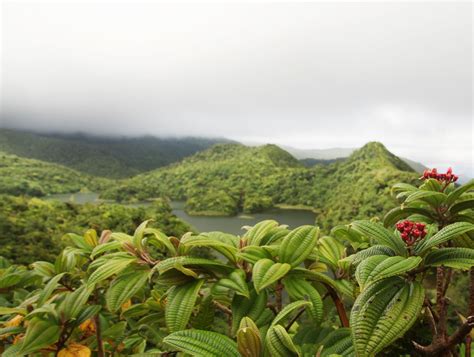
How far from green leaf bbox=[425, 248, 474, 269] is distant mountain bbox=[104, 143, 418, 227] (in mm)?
49747

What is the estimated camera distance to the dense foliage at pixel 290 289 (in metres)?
0.79

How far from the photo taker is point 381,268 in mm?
770

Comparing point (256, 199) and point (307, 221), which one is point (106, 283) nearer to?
point (307, 221)

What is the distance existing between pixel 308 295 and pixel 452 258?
43cm

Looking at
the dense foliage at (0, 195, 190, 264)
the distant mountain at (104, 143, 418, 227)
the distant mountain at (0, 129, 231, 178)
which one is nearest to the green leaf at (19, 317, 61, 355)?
the dense foliage at (0, 195, 190, 264)

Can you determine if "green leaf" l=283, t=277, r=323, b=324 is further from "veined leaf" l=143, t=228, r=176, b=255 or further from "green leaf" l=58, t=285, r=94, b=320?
"green leaf" l=58, t=285, r=94, b=320

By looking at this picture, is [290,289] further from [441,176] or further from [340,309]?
[441,176]

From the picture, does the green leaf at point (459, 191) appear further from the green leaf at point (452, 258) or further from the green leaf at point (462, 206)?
the green leaf at point (452, 258)

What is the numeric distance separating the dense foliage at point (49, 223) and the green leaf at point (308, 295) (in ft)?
61.6

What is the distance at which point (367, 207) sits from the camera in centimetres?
4956

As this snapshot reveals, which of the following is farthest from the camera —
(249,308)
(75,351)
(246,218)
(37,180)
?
(37,180)

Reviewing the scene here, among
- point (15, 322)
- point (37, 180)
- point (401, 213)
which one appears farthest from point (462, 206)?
point (37, 180)

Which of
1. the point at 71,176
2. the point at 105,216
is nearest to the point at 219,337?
the point at 105,216

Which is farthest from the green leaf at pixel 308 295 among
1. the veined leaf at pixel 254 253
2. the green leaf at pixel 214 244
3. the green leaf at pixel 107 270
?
the green leaf at pixel 107 270
